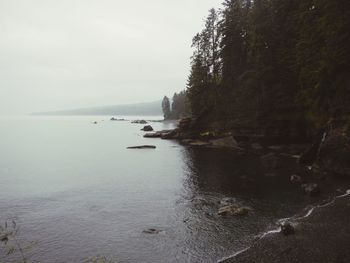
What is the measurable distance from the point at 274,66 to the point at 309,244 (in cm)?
4110

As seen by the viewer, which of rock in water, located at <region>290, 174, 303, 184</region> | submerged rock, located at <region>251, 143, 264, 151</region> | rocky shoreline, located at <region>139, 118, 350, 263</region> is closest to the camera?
rocky shoreline, located at <region>139, 118, 350, 263</region>

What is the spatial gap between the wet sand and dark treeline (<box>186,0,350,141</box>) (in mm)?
20219

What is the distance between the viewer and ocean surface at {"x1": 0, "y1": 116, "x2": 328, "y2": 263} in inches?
685

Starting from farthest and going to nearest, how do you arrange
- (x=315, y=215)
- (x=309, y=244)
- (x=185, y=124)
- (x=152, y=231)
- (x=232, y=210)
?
1. (x=185, y=124)
2. (x=232, y=210)
3. (x=315, y=215)
4. (x=152, y=231)
5. (x=309, y=244)

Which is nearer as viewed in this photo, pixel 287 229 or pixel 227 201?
pixel 287 229

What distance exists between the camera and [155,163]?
4491 cm

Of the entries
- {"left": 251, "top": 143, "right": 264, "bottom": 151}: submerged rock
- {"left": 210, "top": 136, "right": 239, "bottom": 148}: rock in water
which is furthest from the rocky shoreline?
{"left": 210, "top": 136, "right": 239, "bottom": 148}: rock in water

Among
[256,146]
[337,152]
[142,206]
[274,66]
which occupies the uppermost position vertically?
[274,66]

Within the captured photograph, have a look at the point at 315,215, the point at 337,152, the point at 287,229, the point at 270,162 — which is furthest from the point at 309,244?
the point at 270,162

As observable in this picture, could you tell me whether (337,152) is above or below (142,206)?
above

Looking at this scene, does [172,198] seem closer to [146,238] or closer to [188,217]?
[188,217]

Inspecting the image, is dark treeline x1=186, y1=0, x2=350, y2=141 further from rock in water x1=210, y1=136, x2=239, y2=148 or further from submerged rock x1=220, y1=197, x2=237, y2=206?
submerged rock x1=220, y1=197, x2=237, y2=206

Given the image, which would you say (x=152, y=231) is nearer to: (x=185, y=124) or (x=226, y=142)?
(x=226, y=142)

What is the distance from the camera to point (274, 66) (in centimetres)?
5275
